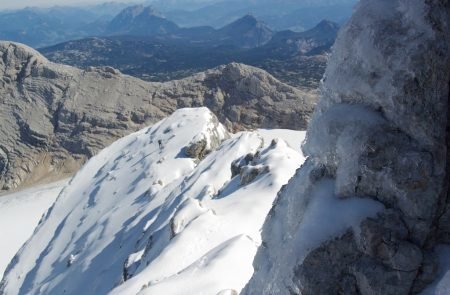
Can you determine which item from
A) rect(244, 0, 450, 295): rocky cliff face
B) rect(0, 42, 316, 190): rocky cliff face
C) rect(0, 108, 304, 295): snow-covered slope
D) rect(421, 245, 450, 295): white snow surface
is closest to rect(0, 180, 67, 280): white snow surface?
rect(0, 42, 316, 190): rocky cliff face

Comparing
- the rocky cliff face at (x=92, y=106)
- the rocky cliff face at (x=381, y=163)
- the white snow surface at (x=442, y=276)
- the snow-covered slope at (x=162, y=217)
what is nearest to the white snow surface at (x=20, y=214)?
the rocky cliff face at (x=92, y=106)

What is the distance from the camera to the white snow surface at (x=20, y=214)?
4347 cm

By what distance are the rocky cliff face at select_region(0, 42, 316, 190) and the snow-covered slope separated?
85.0ft

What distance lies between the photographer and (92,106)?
7288 centimetres

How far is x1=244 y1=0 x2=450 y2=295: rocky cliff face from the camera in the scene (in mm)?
8062

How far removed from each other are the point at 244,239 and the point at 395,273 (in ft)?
34.3

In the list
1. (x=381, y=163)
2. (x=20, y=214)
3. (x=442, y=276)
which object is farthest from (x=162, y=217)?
(x=20, y=214)

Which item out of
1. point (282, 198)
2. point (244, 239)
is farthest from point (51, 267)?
point (282, 198)

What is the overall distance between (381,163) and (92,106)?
68.9 meters

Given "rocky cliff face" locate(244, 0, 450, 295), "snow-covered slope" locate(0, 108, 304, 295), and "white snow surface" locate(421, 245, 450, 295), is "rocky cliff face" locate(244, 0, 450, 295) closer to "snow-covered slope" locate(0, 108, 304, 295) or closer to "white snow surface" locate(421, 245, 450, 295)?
"white snow surface" locate(421, 245, 450, 295)

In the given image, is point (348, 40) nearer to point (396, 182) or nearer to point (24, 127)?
point (396, 182)

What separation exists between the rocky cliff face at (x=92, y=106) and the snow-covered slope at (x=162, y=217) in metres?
25.9

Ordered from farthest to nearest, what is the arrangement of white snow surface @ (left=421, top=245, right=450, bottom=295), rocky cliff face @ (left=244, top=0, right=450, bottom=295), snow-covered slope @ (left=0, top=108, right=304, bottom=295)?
snow-covered slope @ (left=0, top=108, right=304, bottom=295), rocky cliff face @ (left=244, top=0, right=450, bottom=295), white snow surface @ (left=421, top=245, right=450, bottom=295)

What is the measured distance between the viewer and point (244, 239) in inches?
711
